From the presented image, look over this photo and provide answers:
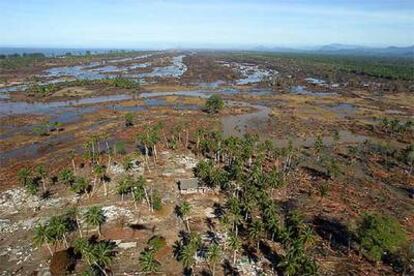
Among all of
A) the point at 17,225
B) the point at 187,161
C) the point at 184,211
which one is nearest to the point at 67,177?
the point at 17,225

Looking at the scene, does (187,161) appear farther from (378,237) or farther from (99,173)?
(378,237)

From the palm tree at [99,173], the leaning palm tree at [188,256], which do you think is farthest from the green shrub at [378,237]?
the palm tree at [99,173]

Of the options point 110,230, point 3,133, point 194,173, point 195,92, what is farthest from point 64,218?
point 195,92

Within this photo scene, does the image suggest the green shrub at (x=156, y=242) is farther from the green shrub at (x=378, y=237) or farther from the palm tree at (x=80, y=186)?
the green shrub at (x=378, y=237)

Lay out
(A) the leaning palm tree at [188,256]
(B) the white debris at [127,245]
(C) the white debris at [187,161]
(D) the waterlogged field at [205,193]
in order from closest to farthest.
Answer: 1. (A) the leaning palm tree at [188,256]
2. (D) the waterlogged field at [205,193]
3. (B) the white debris at [127,245]
4. (C) the white debris at [187,161]

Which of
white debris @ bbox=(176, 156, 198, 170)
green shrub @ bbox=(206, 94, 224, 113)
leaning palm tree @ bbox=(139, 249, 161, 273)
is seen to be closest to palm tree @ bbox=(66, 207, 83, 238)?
leaning palm tree @ bbox=(139, 249, 161, 273)

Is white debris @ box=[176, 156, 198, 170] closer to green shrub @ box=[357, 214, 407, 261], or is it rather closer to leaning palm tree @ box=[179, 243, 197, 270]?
leaning palm tree @ box=[179, 243, 197, 270]
